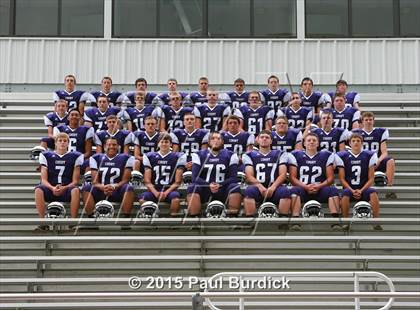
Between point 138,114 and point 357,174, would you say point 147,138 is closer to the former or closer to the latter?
point 138,114

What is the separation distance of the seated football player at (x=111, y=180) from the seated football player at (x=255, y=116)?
1.94m

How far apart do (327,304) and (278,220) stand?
132 cm

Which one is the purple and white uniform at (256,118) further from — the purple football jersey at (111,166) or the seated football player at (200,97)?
the purple football jersey at (111,166)

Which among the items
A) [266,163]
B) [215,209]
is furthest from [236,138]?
[215,209]

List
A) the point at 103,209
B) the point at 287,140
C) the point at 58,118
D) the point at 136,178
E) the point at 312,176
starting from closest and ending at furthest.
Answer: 1. the point at 103,209
2. the point at 312,176
3. the point at 136,178
4. the point at 287,140
5. the point at 58,118

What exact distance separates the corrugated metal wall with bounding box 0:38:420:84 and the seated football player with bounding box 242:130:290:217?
162 inches

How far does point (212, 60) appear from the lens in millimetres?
13906

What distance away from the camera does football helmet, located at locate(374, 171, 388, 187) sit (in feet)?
33.0

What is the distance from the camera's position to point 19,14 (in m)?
14.0

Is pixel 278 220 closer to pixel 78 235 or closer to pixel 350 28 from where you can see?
pixel 78 235

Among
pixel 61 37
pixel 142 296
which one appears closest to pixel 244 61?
pixel 61 37

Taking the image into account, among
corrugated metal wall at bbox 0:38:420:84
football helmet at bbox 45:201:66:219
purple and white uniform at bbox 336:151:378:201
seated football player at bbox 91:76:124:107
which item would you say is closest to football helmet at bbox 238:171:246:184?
purple and white uniform at bbox 336:151:378:201

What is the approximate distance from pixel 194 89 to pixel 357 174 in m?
4.71

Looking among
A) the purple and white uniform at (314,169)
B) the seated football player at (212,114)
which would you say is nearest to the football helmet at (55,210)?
the seated football player at (212,114)
